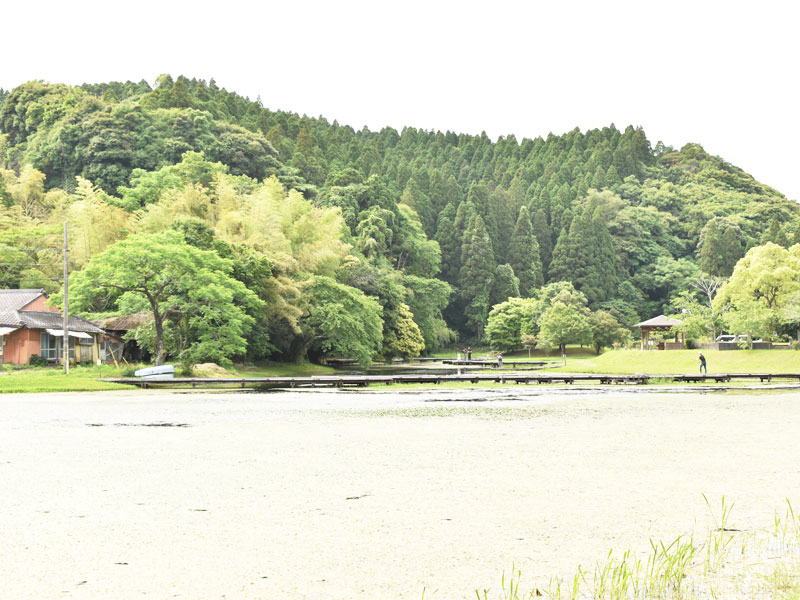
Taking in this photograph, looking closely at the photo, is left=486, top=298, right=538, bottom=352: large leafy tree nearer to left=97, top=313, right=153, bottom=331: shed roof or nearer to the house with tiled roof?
left=97, top=313, right=153, bottom=331: shed roof

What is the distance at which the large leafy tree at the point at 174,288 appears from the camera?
3256cm

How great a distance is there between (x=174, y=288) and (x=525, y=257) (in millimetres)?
54077

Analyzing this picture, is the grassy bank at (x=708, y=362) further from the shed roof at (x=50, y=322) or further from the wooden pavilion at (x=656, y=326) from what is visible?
the shed roof at (x=50, y=322)

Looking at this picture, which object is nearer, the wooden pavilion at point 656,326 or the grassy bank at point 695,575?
the grassy bank at point 695,575

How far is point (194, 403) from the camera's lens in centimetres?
2120

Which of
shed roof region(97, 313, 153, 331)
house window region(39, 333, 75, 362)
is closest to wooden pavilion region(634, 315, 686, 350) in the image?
shed roof region(97, 313, 153, 331)

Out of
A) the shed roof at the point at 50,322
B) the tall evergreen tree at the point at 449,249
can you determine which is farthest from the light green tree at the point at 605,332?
the shed roof at the point at 50,322

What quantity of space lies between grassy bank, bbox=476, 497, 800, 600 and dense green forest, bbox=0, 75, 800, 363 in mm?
29963

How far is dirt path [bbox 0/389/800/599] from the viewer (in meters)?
5.18

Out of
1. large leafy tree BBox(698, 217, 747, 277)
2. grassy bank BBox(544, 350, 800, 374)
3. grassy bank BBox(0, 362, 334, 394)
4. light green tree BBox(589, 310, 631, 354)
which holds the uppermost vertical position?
large leafy tree BBox(698, 217, 747, 277)

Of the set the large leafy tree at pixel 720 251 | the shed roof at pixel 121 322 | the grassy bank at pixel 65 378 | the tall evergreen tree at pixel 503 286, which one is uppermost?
the large leafy tree at pixel 720 251

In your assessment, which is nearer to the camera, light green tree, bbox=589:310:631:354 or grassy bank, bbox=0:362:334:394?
grassy bank, bbox=0:362:334:394

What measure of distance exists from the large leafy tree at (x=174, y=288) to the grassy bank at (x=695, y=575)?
2984 centimetres

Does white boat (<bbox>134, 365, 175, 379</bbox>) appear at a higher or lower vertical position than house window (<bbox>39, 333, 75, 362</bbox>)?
lower
